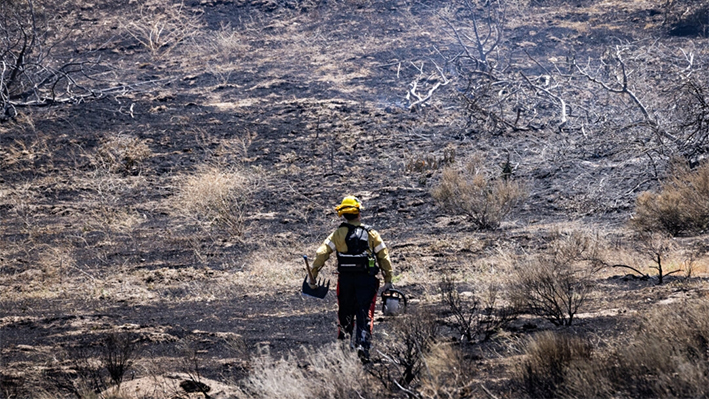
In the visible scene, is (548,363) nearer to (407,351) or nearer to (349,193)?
(407,351)

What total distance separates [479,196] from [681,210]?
3.63 meters

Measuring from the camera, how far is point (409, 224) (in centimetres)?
1388

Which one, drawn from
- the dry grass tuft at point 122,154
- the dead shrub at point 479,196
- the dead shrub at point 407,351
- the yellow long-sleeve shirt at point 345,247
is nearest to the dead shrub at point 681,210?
the dead shrub at point 479,196

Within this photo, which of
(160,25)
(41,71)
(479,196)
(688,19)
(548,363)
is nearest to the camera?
(548,363)

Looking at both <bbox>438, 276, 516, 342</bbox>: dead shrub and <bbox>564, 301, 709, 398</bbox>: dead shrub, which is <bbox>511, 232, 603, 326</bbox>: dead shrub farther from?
<bbox>564, 301, 709, 398</bbox>: dead shrub

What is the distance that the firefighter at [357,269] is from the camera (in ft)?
20.5

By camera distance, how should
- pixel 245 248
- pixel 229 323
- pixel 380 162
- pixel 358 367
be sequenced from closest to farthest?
pixel 358 367, pixel 229 323, pixel 245 248, pixel 380 162

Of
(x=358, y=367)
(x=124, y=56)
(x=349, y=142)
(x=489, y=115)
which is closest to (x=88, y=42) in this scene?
(x=124, y=56)

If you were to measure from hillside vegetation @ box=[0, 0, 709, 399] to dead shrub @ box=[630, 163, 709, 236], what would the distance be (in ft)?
0.11

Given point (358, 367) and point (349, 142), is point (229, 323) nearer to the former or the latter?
point (358, 367)

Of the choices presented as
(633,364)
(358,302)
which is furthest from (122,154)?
(633,364)

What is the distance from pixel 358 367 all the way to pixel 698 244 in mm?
7122

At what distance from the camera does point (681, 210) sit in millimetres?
11344

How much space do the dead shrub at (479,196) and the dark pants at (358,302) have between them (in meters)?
7.22
